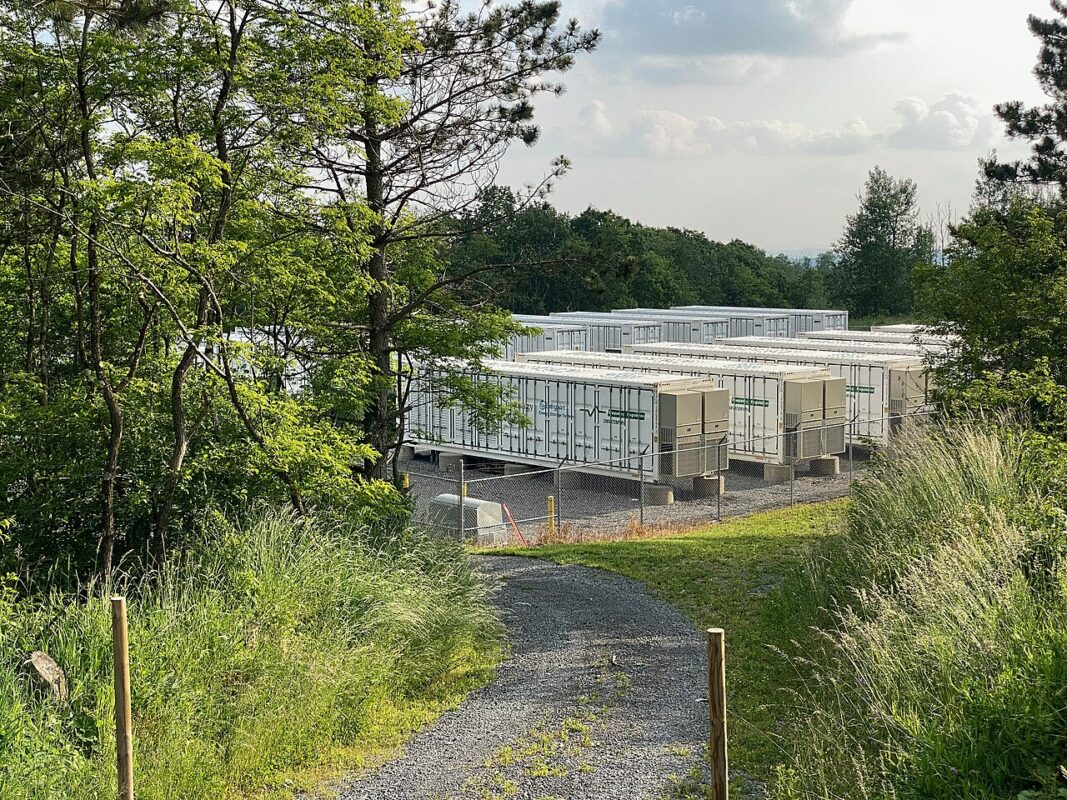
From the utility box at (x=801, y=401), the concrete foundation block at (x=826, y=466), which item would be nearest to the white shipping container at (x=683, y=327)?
the concrete foundation block at (x=826, y=466)

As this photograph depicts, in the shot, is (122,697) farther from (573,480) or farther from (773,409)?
(773,409)

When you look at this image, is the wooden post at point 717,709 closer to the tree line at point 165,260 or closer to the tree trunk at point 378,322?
the tree line at point 165,260

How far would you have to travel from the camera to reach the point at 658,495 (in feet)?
90.7

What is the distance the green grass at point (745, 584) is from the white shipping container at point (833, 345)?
1488 centimetres

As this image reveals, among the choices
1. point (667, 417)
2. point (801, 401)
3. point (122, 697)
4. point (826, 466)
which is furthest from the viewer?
point (826, 466)

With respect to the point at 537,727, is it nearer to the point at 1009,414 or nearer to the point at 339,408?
the point at 339,408

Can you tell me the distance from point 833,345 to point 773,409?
11313 millimetres

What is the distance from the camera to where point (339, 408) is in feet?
50.1

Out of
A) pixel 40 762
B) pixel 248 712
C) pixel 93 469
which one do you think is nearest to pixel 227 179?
pixel 93 469

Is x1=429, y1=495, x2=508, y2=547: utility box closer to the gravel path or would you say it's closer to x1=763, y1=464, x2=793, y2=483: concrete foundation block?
the gravel path

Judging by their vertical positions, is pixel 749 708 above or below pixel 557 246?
below

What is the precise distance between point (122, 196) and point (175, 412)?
2.51m

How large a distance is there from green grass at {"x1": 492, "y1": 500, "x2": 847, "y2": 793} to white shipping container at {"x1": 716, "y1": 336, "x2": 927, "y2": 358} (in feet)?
48.8

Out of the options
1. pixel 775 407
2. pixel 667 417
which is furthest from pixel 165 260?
pixel 775 407
